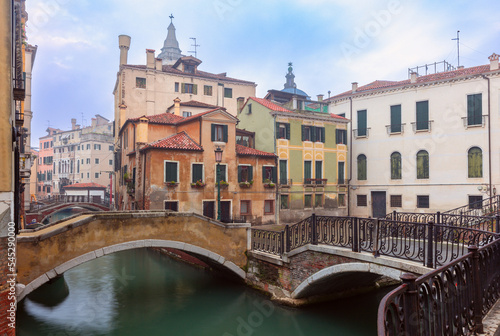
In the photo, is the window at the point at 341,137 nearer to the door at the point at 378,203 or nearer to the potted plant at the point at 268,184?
the door at the point at 378,203

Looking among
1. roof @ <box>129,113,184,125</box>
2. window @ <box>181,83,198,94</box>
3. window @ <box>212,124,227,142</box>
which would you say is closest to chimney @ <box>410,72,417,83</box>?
window @ <box>212,124,227,142</box>

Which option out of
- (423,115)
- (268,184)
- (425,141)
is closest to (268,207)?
(268,184)

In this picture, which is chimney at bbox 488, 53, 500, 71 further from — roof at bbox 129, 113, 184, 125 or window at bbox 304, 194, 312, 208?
roof at bbox 129, 113, 184, 125

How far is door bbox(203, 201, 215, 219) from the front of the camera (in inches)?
916

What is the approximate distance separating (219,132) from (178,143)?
2891 mm

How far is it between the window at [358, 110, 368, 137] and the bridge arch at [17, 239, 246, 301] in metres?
18.3

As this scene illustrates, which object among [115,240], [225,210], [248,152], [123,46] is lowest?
[115,240]

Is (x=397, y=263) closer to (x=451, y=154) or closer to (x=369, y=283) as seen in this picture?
(x=369, y=283)

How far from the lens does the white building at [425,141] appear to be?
77.0 ft

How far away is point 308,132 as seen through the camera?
27.8 meters

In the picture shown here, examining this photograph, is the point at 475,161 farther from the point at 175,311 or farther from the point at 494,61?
the point at 175,311

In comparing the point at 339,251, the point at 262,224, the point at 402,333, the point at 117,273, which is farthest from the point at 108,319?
the point at 262,224

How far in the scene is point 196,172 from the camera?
75.7ft

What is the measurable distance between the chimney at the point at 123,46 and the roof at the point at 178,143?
1204 cm
